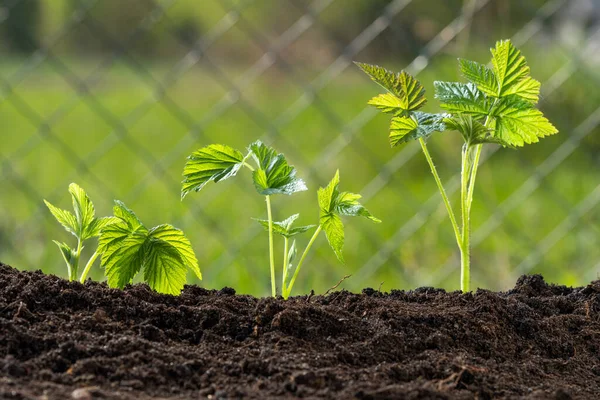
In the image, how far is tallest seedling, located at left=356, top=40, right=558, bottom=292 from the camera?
4.29ft

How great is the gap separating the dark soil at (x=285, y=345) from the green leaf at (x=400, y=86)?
1.08 ft

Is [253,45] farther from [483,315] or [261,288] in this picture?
[483,315]

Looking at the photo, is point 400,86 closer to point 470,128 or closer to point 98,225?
point 470,128

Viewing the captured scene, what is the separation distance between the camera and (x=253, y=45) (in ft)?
11.2

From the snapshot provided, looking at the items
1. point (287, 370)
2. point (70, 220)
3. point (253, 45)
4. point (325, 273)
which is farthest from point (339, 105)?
point (287, 370)

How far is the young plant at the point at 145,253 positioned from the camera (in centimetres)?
128

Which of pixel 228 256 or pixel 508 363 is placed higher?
pixel 228 256

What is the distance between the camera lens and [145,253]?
4.30 ft

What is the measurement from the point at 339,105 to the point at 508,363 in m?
3.11

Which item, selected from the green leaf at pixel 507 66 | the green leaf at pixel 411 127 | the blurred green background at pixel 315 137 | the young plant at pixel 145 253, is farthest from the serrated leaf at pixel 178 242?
the blurred green background at pixel 315 137

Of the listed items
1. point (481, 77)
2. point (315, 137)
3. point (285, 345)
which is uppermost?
point (315, 137)

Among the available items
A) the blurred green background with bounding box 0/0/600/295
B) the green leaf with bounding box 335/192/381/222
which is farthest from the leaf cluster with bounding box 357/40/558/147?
the blurred green background with bounding box 0/0/600/295

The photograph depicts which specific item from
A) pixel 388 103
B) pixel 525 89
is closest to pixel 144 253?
pixel 388 103

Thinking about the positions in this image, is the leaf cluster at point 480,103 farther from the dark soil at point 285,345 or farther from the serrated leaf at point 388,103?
the dark soil at point 285,345
